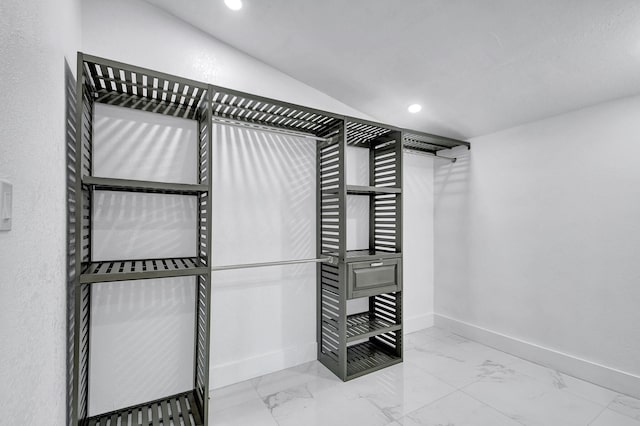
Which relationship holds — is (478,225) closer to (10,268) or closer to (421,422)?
(421,422)

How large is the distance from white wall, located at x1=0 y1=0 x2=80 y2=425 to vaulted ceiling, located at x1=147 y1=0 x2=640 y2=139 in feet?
3.51

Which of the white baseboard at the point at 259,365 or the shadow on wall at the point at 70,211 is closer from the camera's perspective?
the shadow on wall at the point at 70,211

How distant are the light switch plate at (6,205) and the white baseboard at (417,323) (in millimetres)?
3014

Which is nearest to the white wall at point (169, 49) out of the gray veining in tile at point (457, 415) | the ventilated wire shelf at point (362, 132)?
the ventilated wire shelf at point (362, 132)

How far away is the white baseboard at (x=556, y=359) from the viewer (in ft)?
6.59

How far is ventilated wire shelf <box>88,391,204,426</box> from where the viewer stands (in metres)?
1.63

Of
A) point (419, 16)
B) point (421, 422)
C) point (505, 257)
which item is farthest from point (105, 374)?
point (505, 257)

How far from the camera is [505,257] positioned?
8.78 ft

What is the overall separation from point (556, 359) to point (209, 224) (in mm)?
2775

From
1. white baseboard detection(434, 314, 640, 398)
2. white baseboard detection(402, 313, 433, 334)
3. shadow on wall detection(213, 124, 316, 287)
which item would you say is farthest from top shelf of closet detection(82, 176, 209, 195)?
white baseboard detection(434, 314, 640, 398)

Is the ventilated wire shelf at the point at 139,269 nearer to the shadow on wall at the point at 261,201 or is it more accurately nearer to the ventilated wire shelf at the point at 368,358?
the shadow on wall at the point at 261,201

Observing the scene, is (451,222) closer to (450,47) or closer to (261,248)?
(450,47)

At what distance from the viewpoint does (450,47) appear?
1783 mm

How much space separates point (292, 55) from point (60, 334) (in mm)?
2009
